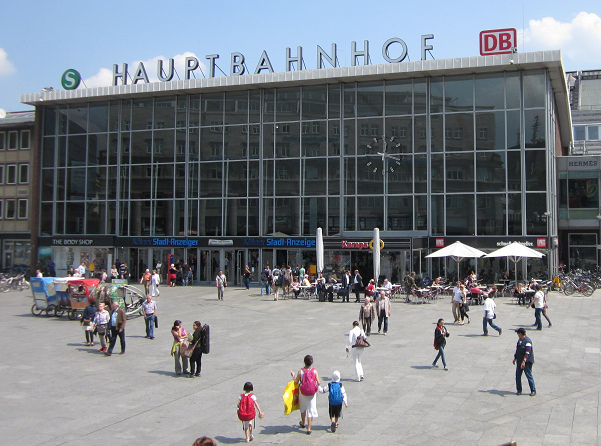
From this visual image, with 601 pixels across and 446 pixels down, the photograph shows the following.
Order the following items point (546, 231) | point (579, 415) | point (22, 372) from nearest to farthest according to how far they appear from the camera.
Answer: point (579, 415)
point (22, 372)
point (546, 231)

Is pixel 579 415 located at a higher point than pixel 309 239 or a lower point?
lower

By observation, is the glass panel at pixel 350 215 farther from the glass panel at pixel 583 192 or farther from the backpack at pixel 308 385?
the backpack at pixel 308 385

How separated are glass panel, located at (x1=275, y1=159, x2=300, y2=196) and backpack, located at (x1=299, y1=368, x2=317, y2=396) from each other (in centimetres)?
3094

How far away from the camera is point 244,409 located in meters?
10.5

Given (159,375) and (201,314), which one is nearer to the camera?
(159,375)

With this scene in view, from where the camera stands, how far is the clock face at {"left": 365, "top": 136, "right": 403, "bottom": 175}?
40.1 m

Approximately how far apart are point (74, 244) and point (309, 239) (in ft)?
Result: 60.2

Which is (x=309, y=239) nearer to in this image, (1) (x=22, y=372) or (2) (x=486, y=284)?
(2) (x=486, y=284)

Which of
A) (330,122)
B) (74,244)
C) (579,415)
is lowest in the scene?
(579,415)

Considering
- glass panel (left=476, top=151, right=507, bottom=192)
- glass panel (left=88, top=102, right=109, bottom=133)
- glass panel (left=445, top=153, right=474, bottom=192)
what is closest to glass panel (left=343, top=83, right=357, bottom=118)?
glass panel (left=445, top=153, right=474, bottom=192)

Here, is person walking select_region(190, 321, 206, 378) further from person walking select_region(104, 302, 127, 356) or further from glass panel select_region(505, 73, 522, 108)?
glass panel select_region(505, 73, 522, 108)

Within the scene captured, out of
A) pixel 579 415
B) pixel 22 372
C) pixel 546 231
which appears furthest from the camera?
pixel 546 231

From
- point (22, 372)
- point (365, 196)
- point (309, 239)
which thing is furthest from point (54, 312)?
point (365, 196)

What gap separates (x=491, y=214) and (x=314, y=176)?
38.5 ft
